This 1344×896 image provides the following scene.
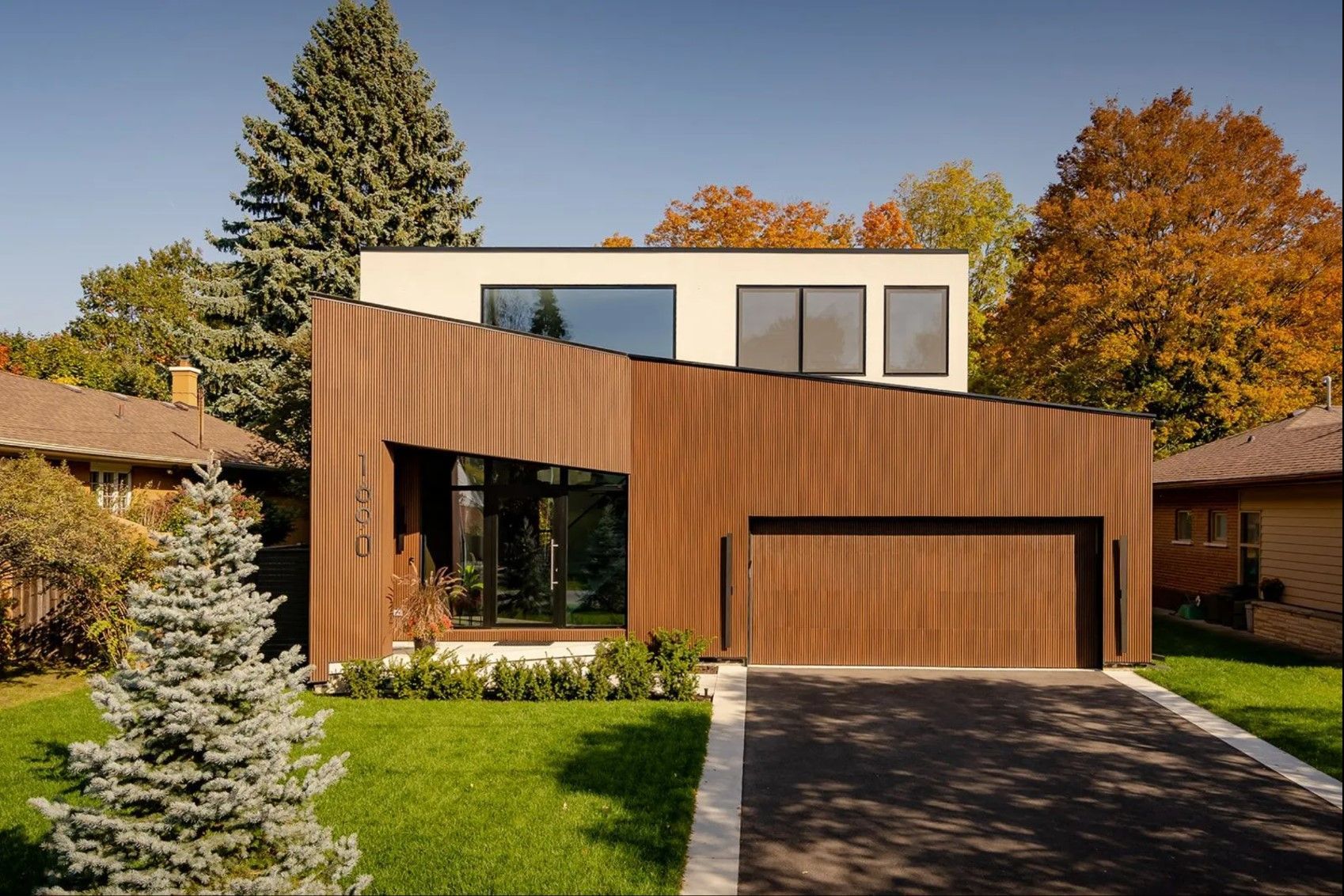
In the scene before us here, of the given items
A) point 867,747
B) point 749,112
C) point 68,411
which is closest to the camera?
point 867,747

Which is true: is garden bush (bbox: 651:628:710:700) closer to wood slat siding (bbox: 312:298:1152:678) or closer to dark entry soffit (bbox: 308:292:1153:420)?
wood slat siding (bbox: 312:298:1152:678)

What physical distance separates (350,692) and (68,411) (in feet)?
40.1

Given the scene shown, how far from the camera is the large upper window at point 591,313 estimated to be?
14992 mm

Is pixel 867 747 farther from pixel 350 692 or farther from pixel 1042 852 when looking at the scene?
pixel 350 692

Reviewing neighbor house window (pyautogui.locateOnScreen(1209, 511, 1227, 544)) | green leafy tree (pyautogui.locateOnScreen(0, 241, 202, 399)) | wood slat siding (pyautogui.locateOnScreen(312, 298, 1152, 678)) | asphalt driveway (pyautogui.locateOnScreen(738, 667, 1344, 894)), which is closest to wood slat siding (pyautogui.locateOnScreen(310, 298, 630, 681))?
wood slat siding (pyautogui.locateOnScreen(312, 298, 1152, 678))

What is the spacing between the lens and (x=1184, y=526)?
1953cm

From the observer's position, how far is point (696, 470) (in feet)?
41.8

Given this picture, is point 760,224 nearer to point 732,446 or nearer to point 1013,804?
point 732,446

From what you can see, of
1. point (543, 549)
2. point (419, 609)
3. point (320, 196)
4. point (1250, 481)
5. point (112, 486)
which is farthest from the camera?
point (320, 196)

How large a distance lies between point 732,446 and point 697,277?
156 inches

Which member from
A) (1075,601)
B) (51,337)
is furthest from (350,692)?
(51,337)

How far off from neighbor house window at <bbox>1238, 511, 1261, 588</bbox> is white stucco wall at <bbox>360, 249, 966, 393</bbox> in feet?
23.4

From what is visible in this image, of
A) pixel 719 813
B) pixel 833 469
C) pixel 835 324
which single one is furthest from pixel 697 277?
pixel 719 813

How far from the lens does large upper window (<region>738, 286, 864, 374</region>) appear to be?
15.1 m
